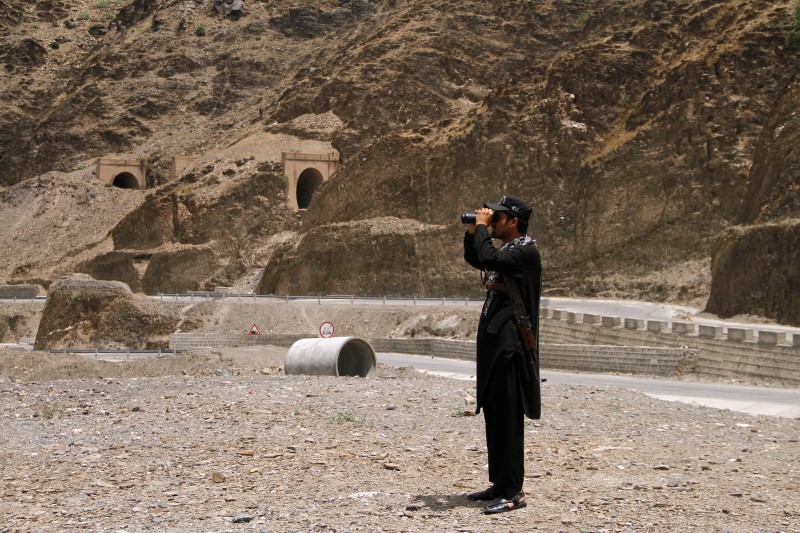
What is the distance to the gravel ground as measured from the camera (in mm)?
7613

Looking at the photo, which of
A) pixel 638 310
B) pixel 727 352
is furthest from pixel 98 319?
pixel 727 352

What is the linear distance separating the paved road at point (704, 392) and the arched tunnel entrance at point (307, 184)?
4226 cm

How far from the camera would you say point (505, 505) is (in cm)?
781

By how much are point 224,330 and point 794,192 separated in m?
21.6

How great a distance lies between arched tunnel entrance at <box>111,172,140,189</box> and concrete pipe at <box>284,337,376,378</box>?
66.0 m

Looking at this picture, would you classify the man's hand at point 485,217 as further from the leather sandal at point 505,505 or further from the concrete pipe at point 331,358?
the concrete pipe at point 331,358

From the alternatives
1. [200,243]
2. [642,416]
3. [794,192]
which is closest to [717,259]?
[794,192]

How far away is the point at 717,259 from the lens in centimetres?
3662

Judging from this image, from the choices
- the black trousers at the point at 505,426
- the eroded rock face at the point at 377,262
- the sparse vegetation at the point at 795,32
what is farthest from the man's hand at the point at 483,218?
the eroded rock face at the point at 377,262

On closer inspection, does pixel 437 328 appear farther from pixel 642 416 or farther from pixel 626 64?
pixel 642 416

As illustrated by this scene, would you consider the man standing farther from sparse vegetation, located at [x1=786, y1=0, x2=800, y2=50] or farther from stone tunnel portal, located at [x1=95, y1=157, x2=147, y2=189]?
stone tunnel portal, located at [x1=95, y1=157, x2=147, y2=189]

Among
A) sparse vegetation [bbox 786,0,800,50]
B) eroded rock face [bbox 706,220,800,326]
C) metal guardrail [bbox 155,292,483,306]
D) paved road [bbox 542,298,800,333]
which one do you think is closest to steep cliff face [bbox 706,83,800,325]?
eroded rock face [bbox 706,220,800,326]

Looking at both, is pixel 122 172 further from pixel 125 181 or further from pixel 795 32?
pixel 795 32

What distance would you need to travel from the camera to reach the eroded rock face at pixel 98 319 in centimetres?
4469
